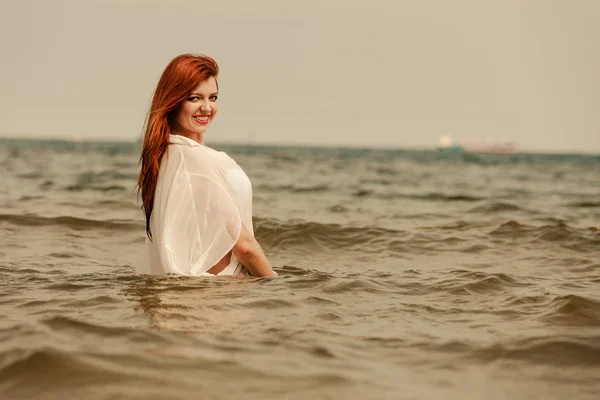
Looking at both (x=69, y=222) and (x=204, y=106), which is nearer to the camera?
(x=204, y=106)

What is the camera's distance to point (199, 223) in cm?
517

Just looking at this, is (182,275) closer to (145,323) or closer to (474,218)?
(145,323)

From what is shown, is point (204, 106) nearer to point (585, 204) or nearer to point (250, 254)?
point (250, 254)

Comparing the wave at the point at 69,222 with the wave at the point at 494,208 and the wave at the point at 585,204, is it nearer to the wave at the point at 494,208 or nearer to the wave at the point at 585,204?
the wave at the point at 494,208

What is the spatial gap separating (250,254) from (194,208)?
19.3 inches

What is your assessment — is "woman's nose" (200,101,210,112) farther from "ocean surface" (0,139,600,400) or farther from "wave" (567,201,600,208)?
"wave" (567,201,600,208)

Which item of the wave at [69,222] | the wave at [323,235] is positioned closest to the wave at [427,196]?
Result: the wave at [323,235]

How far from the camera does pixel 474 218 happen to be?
1382cm

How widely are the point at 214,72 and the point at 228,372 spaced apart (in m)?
2.30

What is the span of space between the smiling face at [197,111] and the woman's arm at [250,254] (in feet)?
2.39

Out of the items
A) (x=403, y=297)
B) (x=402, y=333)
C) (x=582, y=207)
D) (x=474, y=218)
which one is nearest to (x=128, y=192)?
(x=474, y=218)

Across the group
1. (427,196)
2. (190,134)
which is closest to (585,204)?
(427,196)

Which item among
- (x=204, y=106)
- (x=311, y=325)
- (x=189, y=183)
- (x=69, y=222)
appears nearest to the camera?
(x=311, y=325)

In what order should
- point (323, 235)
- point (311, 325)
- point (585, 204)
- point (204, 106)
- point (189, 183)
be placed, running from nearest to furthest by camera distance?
point (311, 325)
point (189, 183)
point (204, 106)
point (323, 235)
point (585, 204)
